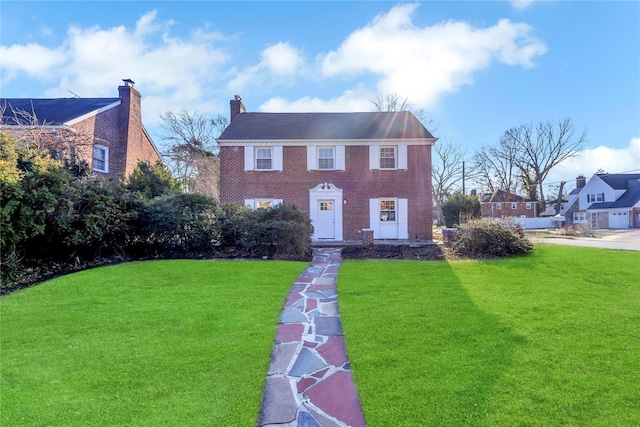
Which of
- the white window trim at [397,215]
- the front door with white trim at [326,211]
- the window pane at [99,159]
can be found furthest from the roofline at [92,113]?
the white window trim at [397,215]

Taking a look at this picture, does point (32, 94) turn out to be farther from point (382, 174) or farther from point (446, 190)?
point (446, 190)

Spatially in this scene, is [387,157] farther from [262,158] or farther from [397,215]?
[262,158]

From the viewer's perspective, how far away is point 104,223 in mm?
9188

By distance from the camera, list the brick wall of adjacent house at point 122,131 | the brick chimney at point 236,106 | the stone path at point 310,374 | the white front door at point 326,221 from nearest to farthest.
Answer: the stone path at point 310,374
the white front door at point 326,221
the brick wall of adjacent house at point 122,131
the brick chimney at point 236,106

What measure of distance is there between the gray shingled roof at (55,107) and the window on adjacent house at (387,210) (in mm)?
14904

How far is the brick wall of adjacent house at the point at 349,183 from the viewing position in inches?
632

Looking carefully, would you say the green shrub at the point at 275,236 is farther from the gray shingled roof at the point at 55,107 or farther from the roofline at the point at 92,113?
the gray shingled roof at the point at 55,107

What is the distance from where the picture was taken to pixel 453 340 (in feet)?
13.2

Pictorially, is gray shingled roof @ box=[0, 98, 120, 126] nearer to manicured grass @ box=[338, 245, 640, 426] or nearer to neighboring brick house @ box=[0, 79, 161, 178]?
neighboring brick house @ box=[0, 79, 161, 178]

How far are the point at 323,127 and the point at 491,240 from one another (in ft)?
32.5

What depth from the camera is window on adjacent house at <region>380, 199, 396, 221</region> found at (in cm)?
1611

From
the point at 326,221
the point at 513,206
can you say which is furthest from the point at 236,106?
the point at 513,206

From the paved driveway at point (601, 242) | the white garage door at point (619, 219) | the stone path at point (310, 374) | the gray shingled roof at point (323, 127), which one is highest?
the gray shingled roof at point (323, 127)

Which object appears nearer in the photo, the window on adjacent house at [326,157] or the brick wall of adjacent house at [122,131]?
the window on adjacent house at [326,157]
